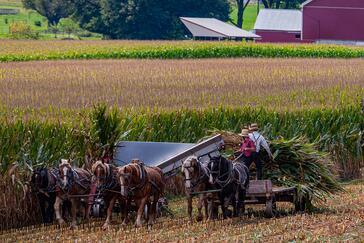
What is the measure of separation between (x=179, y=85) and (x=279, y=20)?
60.3 meters

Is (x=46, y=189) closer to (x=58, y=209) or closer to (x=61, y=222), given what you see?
(x=58, y=209)

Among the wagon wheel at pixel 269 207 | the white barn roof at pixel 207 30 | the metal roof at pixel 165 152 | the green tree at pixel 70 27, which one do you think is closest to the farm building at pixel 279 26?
the white barn roof at pixel 207 30

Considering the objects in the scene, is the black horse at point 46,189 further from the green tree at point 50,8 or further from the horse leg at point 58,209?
the green tree at point 50,8

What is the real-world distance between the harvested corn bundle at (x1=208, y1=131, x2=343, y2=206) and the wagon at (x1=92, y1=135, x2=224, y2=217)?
829 mm

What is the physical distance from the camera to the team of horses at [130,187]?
694 inches

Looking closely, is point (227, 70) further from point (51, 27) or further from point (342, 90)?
point (51, 27)

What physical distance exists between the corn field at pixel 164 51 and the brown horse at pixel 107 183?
31.4m

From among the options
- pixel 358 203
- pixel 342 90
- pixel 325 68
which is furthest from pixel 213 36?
pixel 358 203

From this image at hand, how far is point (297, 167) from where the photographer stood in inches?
780

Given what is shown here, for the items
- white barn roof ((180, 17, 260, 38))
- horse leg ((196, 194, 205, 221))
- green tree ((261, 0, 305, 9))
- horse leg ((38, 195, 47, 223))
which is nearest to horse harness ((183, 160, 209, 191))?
horse leg ((196, 194, 205, 221))

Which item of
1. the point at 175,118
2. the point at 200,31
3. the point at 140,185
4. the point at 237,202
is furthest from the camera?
the point at 200,31

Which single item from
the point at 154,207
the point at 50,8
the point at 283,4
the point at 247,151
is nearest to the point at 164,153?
the point at 247,151

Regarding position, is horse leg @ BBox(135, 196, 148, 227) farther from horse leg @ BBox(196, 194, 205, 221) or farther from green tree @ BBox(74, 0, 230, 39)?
green tree @ BBox(74, 0, 230, 39)

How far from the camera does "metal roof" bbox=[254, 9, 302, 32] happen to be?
90.9 metres
